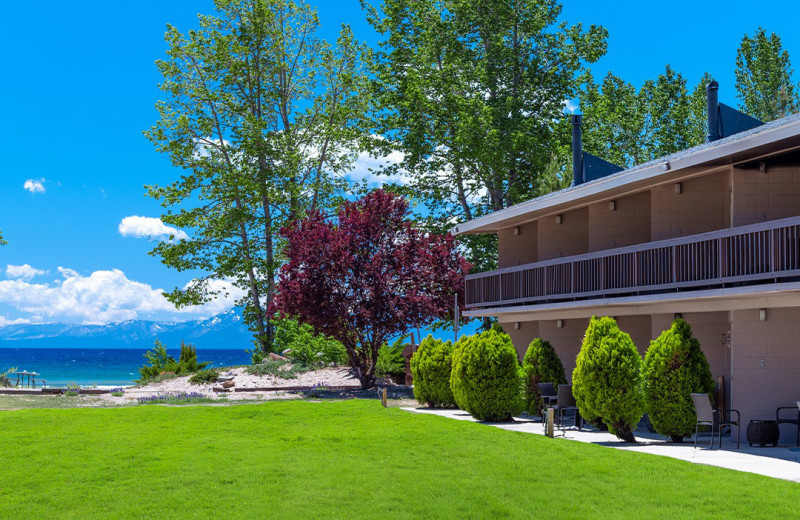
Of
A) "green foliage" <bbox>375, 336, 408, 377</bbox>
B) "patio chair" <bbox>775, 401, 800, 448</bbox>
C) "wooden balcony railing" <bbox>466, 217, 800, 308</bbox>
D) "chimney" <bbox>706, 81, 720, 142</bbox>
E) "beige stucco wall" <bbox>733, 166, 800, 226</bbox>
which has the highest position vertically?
"chimney" <bbox>706, 81, 720, 142</bbox>

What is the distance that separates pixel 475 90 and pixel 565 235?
52.5 feet

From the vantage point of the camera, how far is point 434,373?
2492cm

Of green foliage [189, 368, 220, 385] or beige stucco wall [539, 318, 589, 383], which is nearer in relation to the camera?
beige stucco wall [539, 318, 589, 383]

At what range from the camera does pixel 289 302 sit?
29078 mm

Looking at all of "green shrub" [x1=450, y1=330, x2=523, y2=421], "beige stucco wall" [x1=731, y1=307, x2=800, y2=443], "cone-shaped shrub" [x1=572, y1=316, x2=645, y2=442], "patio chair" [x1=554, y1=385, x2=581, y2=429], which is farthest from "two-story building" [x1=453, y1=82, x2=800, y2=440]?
"green shrub" [x1=450, y1=330, x2=523, y2=421]

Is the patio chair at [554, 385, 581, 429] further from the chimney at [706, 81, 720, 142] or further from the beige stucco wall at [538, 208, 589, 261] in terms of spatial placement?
the chimney at [706, 81, 720, 142]

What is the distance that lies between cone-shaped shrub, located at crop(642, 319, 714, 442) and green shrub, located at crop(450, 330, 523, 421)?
4.17 metres

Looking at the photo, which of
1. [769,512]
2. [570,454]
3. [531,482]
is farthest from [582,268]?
[769,512]

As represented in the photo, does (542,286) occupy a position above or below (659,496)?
above

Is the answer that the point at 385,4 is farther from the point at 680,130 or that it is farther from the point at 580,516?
the point at 580,516

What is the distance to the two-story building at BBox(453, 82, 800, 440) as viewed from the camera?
53.6 ft

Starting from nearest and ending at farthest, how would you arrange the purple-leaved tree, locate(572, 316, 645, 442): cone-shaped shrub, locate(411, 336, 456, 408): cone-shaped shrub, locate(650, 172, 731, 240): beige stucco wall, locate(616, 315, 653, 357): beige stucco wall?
locate(572, 316, 645, 442): cone-shaped shrub < locate(650, 172, 731, 240): beige stucco wall < locate(616, 315, 653, 357): beige stucco wall < locate(411, 336, 456, 408): cone-shaped shrub < the purple-leaved tree

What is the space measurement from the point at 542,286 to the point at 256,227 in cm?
2429

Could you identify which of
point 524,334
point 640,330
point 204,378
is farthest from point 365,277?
point 640,330
